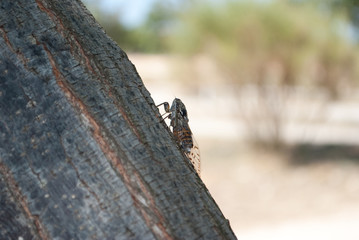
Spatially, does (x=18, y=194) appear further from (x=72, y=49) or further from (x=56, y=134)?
(x=72, y=49)

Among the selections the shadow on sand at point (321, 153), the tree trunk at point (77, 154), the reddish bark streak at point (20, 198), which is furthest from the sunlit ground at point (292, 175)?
the reddish bark streak at point (20, 198)

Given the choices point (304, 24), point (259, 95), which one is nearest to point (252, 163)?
point (259, 95)

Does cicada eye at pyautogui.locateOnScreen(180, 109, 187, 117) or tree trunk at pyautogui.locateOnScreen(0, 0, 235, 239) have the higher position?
cicada eye at pyautogui.locateOnScreen(180, 109, 187, 117)

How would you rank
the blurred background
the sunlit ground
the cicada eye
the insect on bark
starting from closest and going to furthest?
the insect on bark
the cicada eye
the sunlit ground
the blurred background

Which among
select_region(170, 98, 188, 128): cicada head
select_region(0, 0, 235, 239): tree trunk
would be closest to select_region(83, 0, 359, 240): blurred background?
select_region(170, 98, 188, 128): cicada head

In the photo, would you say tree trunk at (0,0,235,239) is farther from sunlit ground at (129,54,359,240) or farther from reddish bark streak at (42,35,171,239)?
sunlit ground at (129,54,359,240)

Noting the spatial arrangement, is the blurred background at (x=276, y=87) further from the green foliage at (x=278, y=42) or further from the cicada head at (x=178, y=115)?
the cicada head at (x=178, y=115)

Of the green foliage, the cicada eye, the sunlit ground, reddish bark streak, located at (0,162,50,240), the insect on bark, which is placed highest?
the green foliage

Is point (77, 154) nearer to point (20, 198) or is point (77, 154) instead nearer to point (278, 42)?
point (20, 198)
